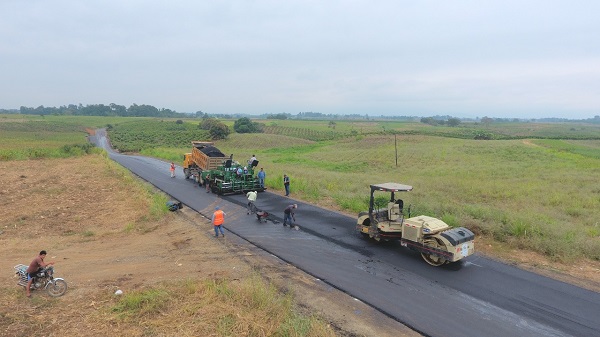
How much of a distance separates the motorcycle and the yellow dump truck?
15.7 meters

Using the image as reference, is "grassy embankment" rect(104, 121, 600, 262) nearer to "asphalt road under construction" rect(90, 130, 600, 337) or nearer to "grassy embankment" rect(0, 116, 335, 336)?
"asphalt road under construction" rect(90, 130, 600, 337)

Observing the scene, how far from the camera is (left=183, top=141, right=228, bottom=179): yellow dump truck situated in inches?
990

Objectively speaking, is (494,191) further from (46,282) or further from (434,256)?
(46,282)

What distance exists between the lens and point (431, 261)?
36.9ft

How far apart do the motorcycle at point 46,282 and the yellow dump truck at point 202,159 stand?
620 inches

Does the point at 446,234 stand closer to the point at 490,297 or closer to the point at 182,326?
the point at 490,297

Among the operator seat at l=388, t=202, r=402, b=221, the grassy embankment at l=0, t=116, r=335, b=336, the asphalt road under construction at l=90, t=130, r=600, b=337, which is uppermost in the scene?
the operator seat at l=388, t=202, r=402, b=221

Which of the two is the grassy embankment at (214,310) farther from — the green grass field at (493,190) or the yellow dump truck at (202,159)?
the yellow dump truck at (202,159)

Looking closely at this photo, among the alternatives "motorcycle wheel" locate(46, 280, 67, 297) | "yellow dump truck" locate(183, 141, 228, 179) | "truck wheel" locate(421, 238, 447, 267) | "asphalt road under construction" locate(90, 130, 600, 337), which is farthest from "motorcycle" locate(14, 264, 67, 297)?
"yellow dump truck" locate(183, 141, 228, 179)

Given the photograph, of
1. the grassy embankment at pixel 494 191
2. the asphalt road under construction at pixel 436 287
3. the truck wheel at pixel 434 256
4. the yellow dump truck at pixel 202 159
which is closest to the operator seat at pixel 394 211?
the asphalt road under construction at pixel 436 287

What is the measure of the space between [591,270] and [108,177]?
95.1 feet

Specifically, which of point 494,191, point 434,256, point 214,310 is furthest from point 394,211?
point 494,191

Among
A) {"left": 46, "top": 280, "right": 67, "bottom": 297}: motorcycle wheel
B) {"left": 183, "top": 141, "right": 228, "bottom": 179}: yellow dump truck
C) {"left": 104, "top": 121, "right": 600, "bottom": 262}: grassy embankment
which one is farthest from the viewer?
{"left": 183, "top": 141, "right": 228, "bottom": 179}: yellow dump truck

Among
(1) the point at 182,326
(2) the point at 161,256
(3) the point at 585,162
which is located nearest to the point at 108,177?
(2) the point at 161,256
